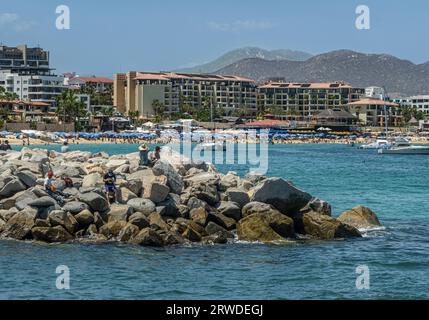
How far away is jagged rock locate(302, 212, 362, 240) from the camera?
2750cm

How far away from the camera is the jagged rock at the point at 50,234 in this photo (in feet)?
82.3

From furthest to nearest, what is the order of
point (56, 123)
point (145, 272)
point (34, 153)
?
point (56, 123) → point (34, 153) → point (145, 272)

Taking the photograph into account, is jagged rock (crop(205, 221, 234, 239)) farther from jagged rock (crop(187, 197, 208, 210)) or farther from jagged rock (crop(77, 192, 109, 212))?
jagged rock (crop(77, 192, 109, 212))

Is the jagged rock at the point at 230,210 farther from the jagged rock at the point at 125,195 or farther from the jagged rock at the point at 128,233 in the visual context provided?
the jagged rock at the point at 128,233

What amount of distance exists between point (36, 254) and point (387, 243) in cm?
1181

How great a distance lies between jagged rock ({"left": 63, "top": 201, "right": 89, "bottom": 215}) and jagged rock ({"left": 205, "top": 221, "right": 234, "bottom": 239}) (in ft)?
13.5

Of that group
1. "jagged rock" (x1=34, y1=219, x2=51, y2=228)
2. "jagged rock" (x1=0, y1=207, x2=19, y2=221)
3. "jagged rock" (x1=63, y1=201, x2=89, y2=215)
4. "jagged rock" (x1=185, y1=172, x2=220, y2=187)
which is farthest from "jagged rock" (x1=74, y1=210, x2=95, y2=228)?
"jagged rock" (x1=185, y1=172, x2=220, y2=187)

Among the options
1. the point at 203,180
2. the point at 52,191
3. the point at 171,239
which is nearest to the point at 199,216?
the point at 171,239

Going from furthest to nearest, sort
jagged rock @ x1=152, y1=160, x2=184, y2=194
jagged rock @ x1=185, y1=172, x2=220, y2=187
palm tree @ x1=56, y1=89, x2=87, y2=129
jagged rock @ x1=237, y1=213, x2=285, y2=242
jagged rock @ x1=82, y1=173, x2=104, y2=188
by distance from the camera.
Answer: palm tree @ x1=56, y1=89, x2=87, y2=129 → jagged rock @ x1=185, y1=172, x2=220, y2=187 → jagged rock @ x1=82, y1=173, x2=104, y2=188 → jagged rock @ x1=152, y1=160, x2=184, y2=194 → jagged rock @ x1=237, y1=213, x2=285, y2=242

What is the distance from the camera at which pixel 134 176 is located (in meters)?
29.4

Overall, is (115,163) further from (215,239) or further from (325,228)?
(325,228)
